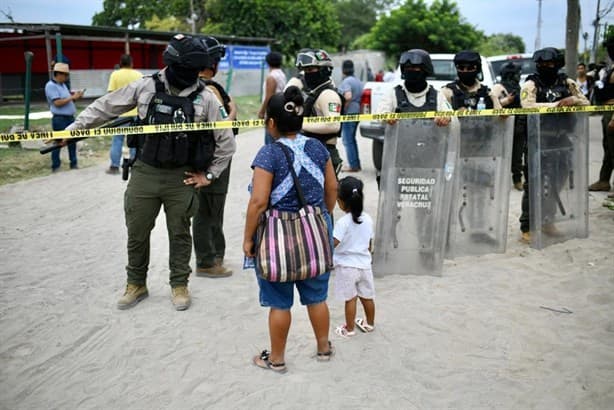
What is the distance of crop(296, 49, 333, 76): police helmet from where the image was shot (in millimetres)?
4926

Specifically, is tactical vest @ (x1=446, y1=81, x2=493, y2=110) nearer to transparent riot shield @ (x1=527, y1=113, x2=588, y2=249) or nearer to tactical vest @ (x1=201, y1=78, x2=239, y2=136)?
transparent riot shield @ (x1=527, y1=113, x2=588, y2=249)

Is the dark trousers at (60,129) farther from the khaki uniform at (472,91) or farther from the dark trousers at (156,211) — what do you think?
the khaki uniform at (472,91)

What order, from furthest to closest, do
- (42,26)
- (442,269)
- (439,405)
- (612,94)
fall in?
(42,26) → (612,94) → (442,269) → (439,405)

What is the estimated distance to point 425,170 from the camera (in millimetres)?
5082

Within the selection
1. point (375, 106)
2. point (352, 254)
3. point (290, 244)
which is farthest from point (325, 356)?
point (375, 106)

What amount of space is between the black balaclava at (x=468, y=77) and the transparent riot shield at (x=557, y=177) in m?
0.66

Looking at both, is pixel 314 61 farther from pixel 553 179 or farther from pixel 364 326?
pixel 553 179

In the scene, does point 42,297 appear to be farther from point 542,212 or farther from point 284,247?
point 542,212

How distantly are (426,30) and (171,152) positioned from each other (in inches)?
1403

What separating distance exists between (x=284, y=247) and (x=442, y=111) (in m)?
2.39

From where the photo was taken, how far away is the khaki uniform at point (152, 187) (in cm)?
417

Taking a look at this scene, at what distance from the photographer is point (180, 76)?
4.14 m

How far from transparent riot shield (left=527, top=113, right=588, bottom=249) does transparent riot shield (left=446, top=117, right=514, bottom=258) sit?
11.7 inches

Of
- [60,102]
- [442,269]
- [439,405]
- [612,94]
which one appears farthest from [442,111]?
[60,102]
